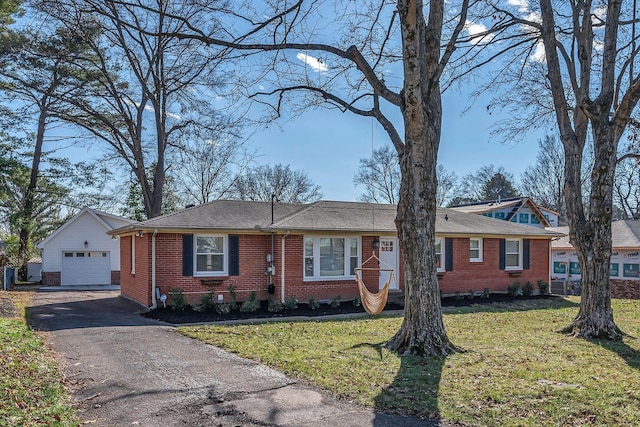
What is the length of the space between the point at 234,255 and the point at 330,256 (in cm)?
300

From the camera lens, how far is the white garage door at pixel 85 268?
79.2 feet

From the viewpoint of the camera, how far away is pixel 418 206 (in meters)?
8.24

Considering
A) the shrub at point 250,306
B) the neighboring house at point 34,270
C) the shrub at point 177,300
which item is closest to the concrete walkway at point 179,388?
the shrub at point 177,300

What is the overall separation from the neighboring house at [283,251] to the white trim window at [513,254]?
0.37 metres

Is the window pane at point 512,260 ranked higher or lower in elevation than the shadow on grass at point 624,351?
higher

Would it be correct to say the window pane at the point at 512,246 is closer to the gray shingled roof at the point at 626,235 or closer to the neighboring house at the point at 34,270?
the gray shingled roof at the point at 626,235

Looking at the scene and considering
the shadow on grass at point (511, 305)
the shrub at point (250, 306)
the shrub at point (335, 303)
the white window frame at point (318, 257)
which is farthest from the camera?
the white window frame at point (318, 257)

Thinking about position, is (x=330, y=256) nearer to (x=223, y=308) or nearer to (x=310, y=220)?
(x=310, y=220)

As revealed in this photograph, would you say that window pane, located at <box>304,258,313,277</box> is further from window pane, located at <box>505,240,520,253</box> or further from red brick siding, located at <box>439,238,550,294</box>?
window pane, located at <box>505,240,520,253</box>

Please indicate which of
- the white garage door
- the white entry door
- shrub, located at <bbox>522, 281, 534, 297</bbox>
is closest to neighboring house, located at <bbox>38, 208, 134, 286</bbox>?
the white garage door

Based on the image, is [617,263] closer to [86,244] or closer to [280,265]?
[280,265]

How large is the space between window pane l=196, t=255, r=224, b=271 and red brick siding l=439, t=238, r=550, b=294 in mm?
7471

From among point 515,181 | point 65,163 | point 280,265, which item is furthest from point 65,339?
point 515,181

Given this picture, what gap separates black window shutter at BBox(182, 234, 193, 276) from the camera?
44.9 ft
